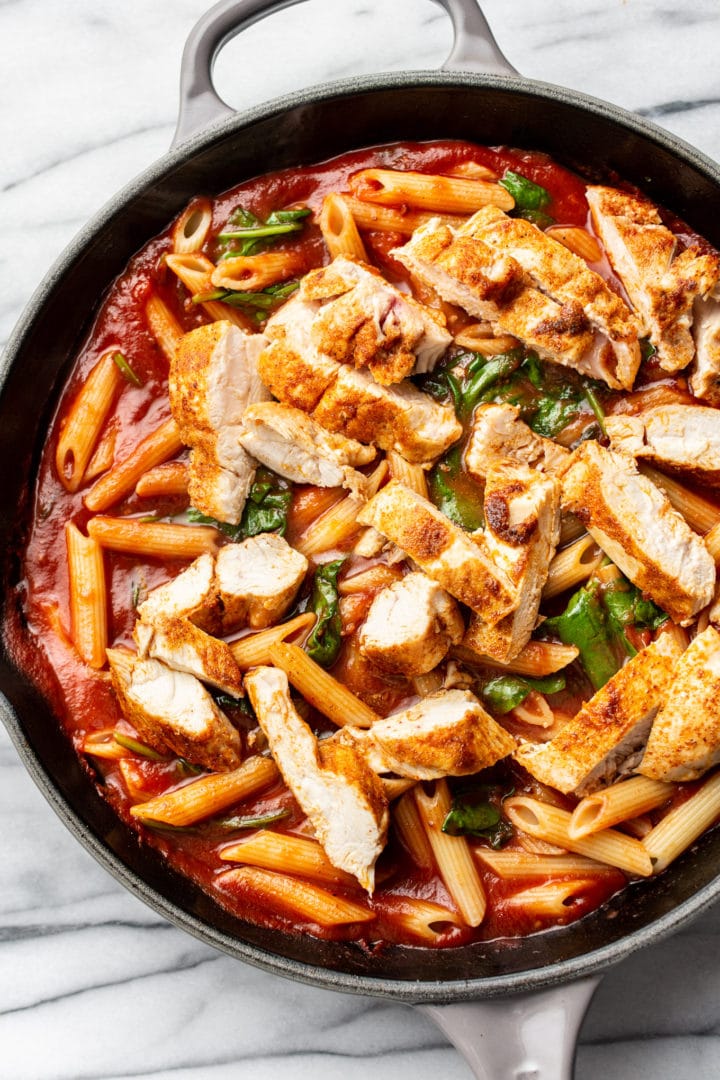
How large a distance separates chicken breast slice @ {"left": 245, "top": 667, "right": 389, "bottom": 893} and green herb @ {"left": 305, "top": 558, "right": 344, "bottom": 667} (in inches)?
6.6

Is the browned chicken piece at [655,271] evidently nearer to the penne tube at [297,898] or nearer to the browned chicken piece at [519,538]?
the browned chicken piece at [519,538]

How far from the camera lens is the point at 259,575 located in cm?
345

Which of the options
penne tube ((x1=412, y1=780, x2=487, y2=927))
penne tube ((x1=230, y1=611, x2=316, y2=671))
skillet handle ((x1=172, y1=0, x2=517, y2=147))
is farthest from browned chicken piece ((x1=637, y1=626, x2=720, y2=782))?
A: skillet handle ((x1=172, y1=0, x2=517, y2=147))

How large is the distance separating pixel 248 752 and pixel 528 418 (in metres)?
1.50

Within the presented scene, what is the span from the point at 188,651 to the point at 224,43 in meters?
2.01

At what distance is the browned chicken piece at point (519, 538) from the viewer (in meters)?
3.29

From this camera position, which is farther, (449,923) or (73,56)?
(73,56)

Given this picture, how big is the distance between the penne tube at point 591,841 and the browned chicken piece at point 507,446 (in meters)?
1.11

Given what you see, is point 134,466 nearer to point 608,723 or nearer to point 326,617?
point 326,617

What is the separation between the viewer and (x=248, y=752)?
3.61 meters

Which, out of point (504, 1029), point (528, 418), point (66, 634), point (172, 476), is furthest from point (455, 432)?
point (504, 1029)

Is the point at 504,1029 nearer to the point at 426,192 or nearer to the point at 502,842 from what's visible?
the point at 502,842

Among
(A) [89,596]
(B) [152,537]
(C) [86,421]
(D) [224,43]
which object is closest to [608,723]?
(B) [152,537]

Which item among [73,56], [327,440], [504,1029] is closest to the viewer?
[504,1029]
